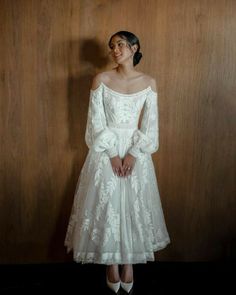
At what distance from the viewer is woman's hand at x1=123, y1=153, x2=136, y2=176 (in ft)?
5.57

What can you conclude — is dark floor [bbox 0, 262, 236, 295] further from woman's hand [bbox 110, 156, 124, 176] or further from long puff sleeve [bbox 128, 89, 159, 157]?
long puff sleeve [bbox 128, 89, 159, 157]

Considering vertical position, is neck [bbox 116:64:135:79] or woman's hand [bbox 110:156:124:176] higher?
neck [bbox 116:64:135:79]

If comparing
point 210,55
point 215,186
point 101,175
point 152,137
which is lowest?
point 215,186

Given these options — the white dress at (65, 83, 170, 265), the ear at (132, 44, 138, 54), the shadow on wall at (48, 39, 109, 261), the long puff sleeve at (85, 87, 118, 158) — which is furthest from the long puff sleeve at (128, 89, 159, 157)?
the shadow on wall at (48, 39, 109, 261)

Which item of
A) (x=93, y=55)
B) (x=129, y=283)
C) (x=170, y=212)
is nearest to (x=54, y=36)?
(x=93, y=55)

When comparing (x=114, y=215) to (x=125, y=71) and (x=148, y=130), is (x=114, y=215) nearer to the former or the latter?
(x=148, y=130)

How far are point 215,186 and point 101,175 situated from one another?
0.83 meters

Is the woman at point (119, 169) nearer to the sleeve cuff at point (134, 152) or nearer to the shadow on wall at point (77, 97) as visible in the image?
the sleeve cuff at point (134, 152)

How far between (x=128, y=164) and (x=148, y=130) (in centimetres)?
22

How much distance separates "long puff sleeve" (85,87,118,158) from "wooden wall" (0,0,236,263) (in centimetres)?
32

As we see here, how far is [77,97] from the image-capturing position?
2.01 meters

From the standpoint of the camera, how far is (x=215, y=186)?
2.13 m

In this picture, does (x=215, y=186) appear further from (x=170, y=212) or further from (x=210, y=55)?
(x=210, y=55)

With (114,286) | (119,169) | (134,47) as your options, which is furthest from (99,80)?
(114,286)
